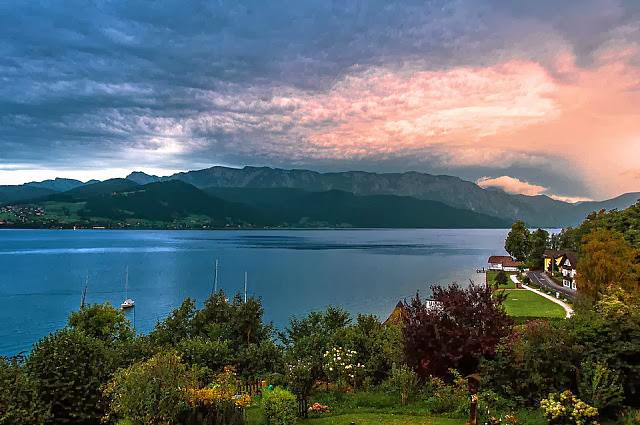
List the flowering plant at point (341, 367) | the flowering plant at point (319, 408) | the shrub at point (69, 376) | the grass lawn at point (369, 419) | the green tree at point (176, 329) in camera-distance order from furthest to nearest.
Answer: the green tree at point (176, 329)
the flowering plant at point (341, 367)
the flowering plant at point (319, 408)
the grass lawn at point (369, 419)
the shrub at point (69, 376)

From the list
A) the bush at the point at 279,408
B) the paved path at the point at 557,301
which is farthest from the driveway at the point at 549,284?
the bush at the point at 279,408

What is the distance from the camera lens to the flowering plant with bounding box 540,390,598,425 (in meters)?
11.7

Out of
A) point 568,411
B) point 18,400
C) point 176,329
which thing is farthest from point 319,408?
point 176,329

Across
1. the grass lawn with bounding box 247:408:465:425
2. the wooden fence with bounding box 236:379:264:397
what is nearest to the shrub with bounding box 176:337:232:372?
the wooden fence with bounding box 236:379:264:397

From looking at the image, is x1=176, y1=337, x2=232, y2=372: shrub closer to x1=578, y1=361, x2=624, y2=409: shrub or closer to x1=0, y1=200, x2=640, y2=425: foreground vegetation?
x1=0, y1=200, x2=640, y2=425: foreground vegetation

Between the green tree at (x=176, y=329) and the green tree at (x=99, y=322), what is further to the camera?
the green tree at (x=99, y=322)

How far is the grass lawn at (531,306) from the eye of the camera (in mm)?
46906

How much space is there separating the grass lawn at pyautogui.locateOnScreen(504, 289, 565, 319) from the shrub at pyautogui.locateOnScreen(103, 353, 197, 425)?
129 ft

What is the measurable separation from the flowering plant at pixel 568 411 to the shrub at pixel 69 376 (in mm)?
12394

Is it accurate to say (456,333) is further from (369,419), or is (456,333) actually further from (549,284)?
(549,284)

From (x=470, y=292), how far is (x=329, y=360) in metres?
6.20

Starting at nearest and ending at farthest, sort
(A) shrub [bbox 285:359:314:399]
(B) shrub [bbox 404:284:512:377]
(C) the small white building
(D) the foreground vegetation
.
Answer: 1. (D) the foreground vegetation
2. (A) shrub [bbox 285:359:314:399]
3. (B) shrub [bbox 404:284:512:377]
4. (C) the small white building

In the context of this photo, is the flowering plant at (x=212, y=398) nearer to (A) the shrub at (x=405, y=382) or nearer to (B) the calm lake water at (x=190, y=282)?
(A) the shrub at (x=405, y=382)

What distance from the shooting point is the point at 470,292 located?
17.2 metres
